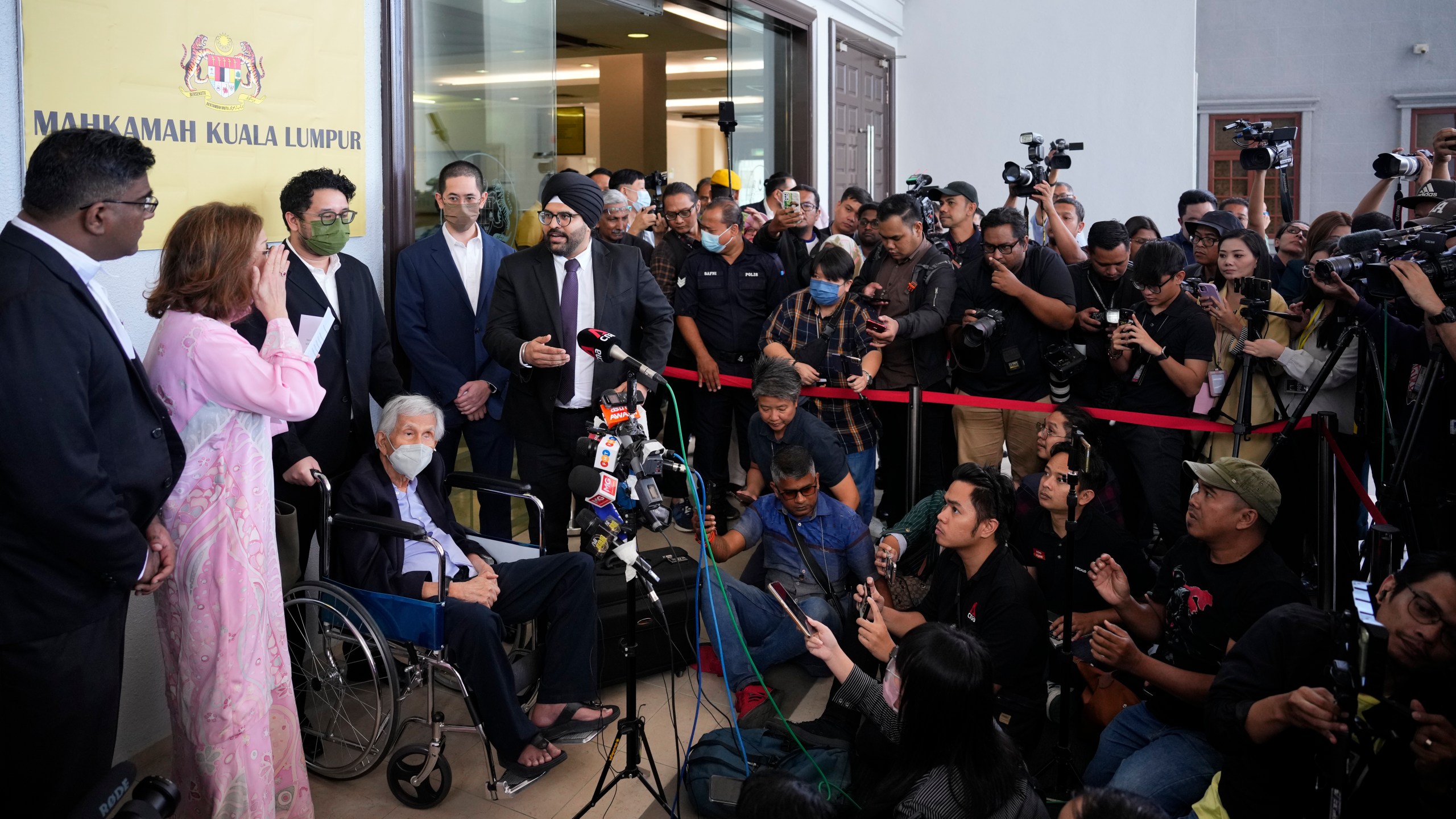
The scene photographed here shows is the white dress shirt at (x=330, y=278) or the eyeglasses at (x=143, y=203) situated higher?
the eyeglasses at (x=143, y=203)

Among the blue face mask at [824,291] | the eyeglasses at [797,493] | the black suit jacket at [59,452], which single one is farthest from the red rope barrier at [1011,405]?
the black suit jacket at [59,452]

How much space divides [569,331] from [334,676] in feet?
4.82

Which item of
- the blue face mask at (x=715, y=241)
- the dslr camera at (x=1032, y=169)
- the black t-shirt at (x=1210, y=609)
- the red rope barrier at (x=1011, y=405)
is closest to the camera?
the black t-shirt at (x=1210, y=609)

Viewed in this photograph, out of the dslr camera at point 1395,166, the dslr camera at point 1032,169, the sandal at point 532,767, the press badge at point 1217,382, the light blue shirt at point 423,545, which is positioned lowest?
the sandal at point 532,767

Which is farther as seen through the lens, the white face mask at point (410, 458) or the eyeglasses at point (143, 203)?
the white face mask at point (410, 458)

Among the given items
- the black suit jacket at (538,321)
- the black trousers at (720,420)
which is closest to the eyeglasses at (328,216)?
the black suit jacket at (538,321)

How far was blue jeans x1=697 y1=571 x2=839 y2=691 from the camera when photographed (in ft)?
11.7

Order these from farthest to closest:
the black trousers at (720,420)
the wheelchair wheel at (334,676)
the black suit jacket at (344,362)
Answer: the black trousers at (720,420)
the black suit jacket at (344,362)
the wheelchair wheel at (334,676)

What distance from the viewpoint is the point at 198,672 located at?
247 centimetres

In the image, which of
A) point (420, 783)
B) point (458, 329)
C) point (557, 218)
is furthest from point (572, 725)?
point (557, 218)

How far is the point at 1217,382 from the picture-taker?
4180mm

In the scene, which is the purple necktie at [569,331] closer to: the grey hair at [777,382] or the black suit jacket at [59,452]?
the grey hair at [777,382]

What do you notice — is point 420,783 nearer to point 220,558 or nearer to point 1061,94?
point 220,558

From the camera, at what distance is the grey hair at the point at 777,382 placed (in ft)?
13.3
